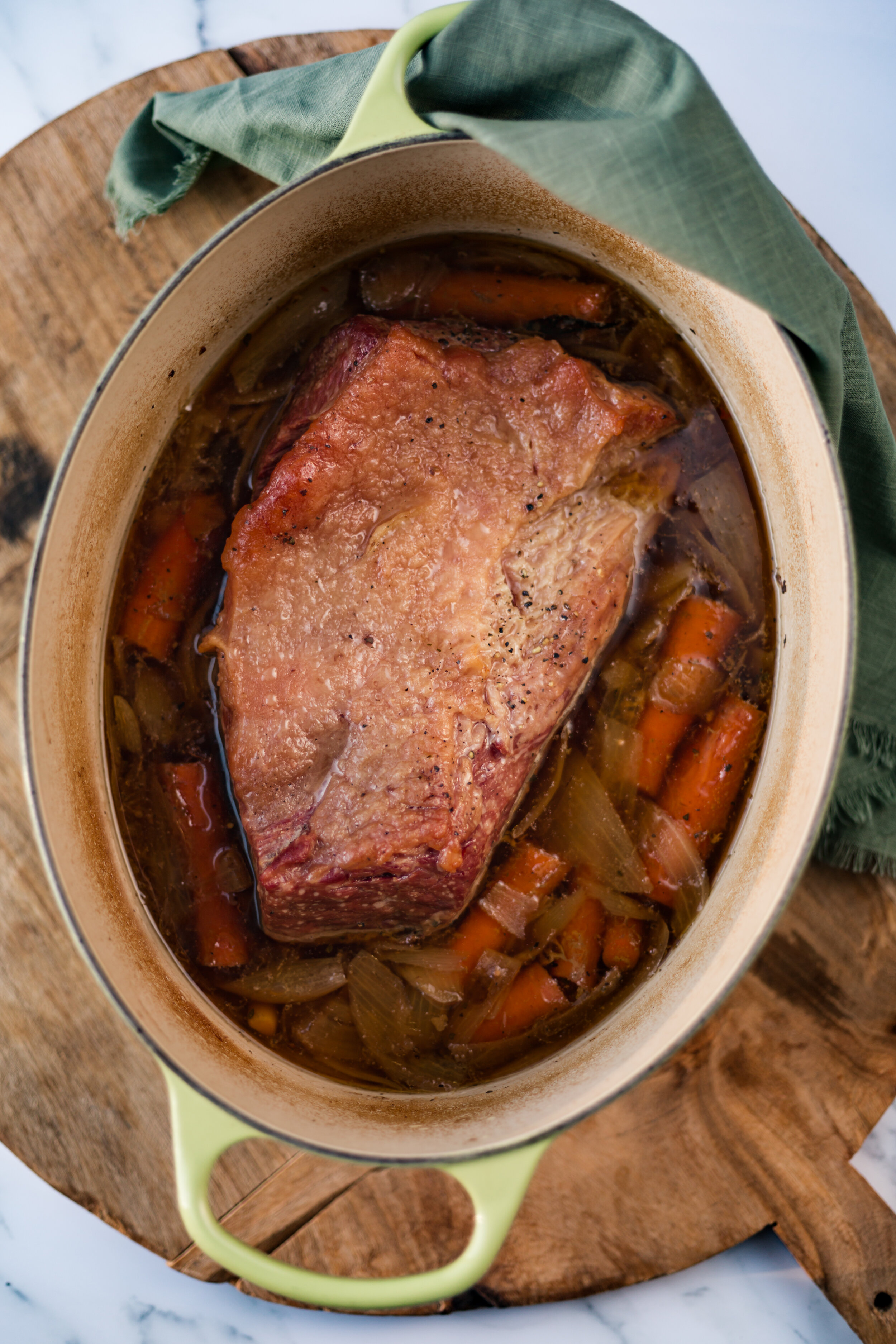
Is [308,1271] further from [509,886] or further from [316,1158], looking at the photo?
[509,886]

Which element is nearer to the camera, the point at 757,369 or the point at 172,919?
the point at 757,369

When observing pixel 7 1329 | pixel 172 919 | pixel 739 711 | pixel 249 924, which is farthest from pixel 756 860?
pixel 7 1329

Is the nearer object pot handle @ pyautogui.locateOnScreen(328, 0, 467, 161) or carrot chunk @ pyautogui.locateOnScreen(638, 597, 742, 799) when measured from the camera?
pot handle @ pyautogui.locateOnScreen(328, 0, 467, 161)

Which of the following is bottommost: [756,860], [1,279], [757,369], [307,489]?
[756,860]

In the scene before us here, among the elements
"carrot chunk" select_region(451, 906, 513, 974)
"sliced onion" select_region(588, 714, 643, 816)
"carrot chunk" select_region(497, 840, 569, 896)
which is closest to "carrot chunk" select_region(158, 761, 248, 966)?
"carrot chunk" select_region(451, 906, 513, 974)

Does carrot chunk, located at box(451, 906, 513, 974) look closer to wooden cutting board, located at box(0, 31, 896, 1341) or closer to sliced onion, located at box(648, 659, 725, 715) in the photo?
wooden cutting board, located at box(0, 31, 896, 1341)

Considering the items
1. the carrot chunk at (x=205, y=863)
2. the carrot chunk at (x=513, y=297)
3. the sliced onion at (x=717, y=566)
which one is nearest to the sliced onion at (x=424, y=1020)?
the carrot chunk at (x=205, y=863)

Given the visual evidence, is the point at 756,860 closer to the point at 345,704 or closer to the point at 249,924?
the point at 345,704
